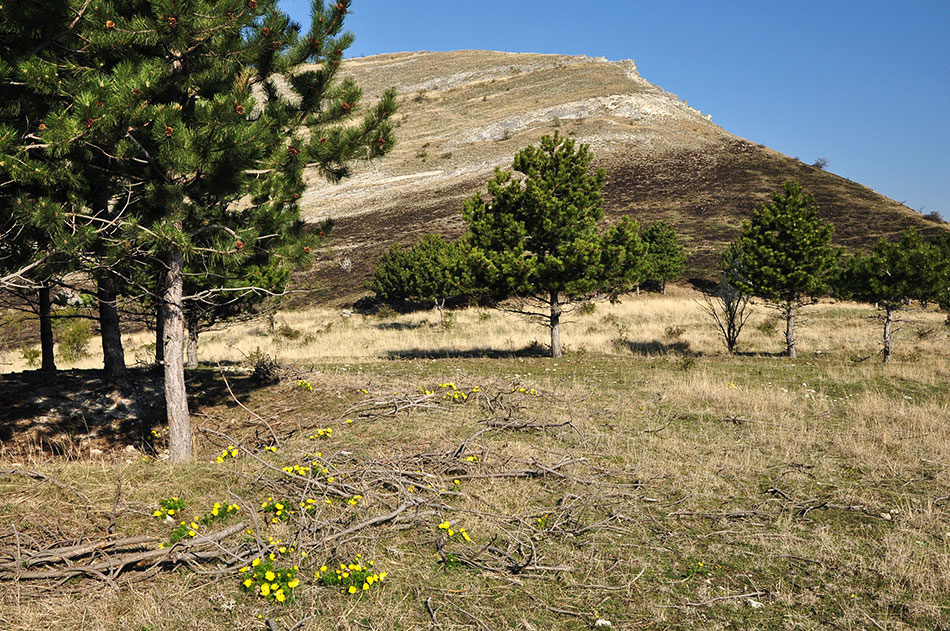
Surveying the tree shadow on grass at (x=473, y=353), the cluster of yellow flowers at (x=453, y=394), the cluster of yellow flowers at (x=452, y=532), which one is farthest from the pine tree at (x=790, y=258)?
the cluster of yellow flowers at (x=452, y=532)

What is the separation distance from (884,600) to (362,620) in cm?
452

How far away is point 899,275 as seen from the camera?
2102 centimetres

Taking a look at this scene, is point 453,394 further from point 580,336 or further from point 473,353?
point 580,336

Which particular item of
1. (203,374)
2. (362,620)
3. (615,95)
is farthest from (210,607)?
(615,95)

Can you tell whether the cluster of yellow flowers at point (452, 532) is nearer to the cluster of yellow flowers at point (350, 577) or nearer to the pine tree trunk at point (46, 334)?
the cluster of yellow flowers at point (350, 577)

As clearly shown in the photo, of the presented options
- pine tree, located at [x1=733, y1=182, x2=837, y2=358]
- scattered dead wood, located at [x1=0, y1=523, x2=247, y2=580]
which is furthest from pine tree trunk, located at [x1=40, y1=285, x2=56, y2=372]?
pine tree, located at [x1=733, y1=182, x2=837, y2=358]

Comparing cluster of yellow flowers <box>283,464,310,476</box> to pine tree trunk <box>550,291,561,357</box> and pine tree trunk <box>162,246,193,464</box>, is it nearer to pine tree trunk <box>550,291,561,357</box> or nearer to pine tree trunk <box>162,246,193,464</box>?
pine tree trunk <box>162,246,193,464</box>

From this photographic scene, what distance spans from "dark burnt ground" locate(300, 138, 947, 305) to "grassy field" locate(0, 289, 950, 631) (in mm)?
37307

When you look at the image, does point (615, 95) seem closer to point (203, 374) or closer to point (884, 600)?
point (203, 374)

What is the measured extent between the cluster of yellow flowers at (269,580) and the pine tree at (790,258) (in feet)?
73.5

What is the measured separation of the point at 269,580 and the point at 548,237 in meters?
18.2

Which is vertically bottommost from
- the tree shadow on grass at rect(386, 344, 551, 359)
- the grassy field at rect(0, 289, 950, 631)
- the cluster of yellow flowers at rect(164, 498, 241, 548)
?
the tree shadow on grass at rect(386, 344, 551, 359)

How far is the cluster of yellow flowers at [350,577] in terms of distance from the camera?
4965mm

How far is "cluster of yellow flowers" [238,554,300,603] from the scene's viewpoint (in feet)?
15.4
